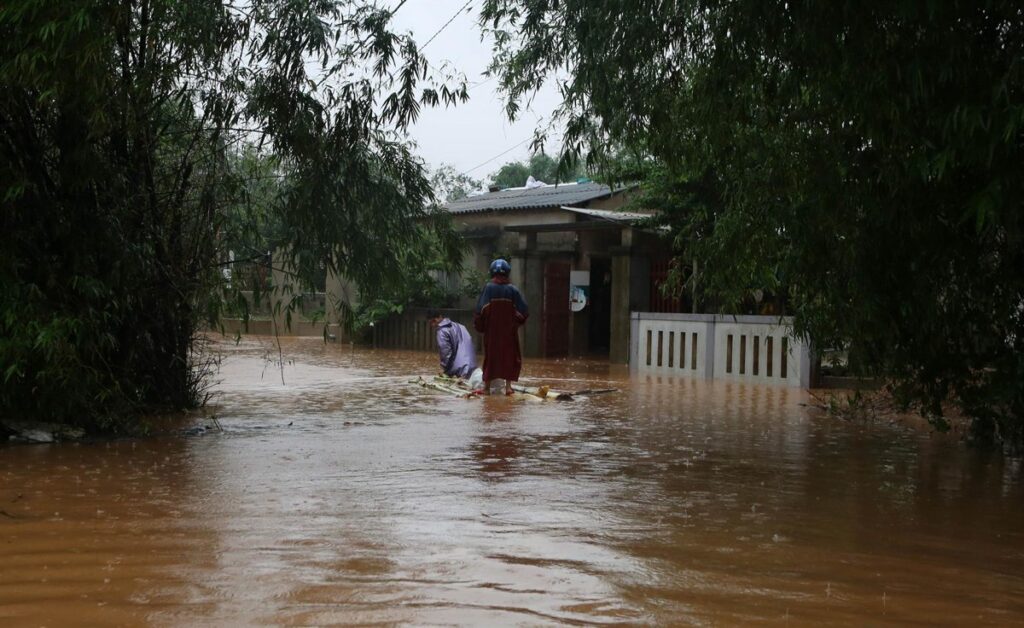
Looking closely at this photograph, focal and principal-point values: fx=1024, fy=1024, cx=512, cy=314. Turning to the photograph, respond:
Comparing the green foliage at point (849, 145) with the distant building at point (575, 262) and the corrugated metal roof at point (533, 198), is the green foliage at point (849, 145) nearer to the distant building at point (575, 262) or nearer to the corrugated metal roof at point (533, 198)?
the distant building at point (575, 262)

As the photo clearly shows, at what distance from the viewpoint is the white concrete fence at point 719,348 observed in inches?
623

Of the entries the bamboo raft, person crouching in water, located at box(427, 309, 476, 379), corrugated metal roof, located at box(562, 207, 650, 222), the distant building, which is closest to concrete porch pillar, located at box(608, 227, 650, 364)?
the distant building

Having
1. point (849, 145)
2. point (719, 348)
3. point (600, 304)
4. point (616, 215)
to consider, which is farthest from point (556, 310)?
point (849, 145)

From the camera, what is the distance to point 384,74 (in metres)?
9.34

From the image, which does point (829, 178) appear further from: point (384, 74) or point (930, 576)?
point (384, 74)

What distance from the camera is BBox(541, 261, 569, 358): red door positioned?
Result: 23.4 meters

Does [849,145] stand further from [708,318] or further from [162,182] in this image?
[708,318]

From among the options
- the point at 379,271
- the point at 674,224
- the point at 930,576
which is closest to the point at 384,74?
the point at 379,271

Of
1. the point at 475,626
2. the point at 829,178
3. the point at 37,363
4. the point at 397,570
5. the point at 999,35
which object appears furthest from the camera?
the point at 37,363

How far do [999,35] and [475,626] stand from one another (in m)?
4.79

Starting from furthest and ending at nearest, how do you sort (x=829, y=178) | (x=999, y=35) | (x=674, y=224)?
(x=674, y=224)
(x=829, y=178)
(x=999, y=35)

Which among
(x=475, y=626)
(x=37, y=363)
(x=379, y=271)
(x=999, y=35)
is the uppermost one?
(x=999, y=35)

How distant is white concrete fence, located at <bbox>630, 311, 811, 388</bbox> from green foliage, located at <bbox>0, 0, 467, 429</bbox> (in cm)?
733

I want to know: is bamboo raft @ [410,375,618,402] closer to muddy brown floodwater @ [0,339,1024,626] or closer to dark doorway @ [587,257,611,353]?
muddy brown floodwater @ [0,339,1024,626]
